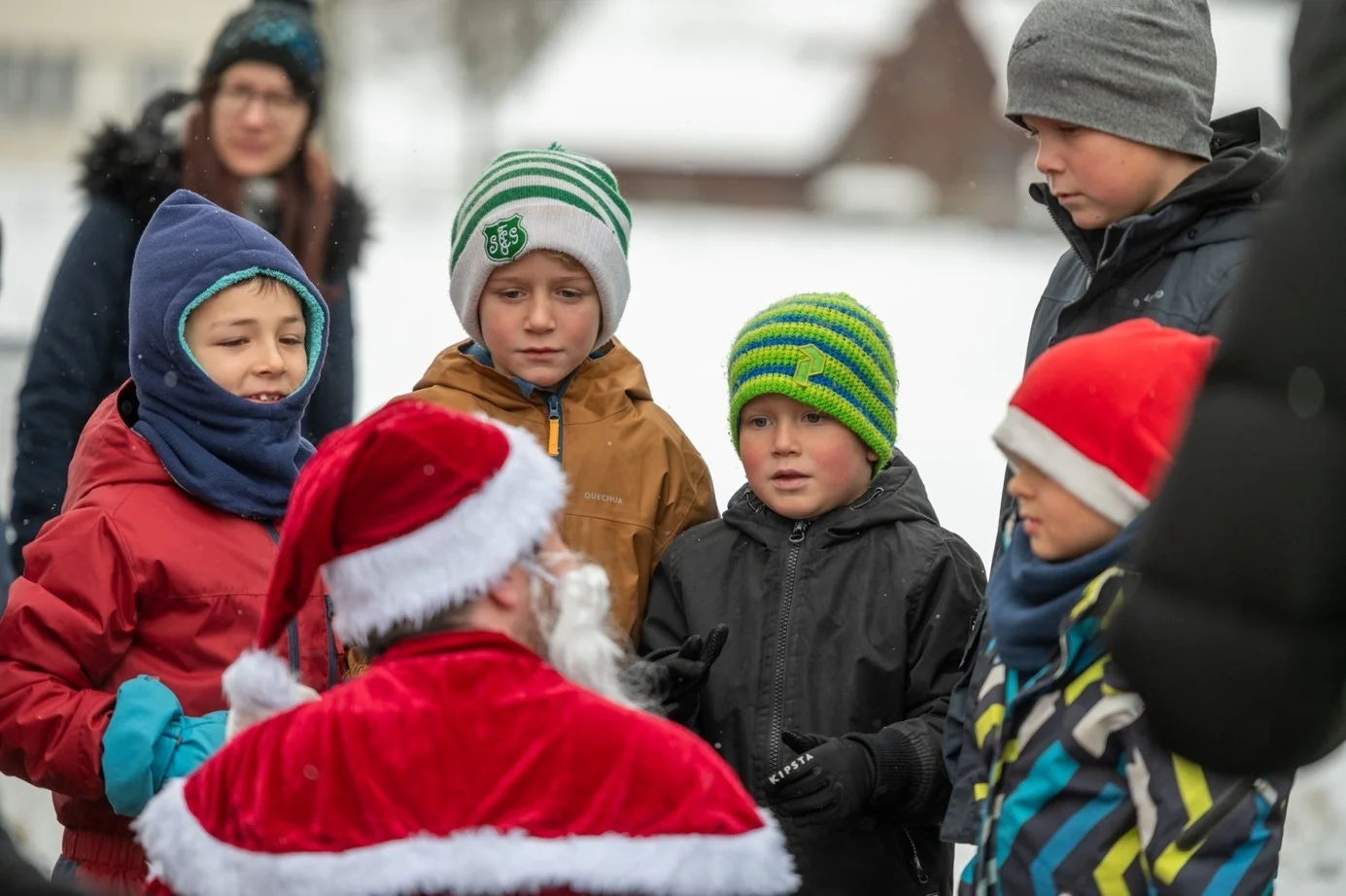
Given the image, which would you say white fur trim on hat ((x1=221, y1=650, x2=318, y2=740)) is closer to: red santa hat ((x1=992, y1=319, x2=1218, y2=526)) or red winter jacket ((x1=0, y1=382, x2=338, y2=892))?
red winter jacket ((x1=0, y1=382, x2=338, y2=892))

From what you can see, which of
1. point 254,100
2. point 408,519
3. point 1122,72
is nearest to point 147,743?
point 408,519

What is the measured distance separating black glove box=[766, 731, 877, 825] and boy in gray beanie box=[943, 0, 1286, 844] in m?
0.27

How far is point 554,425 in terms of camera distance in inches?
148

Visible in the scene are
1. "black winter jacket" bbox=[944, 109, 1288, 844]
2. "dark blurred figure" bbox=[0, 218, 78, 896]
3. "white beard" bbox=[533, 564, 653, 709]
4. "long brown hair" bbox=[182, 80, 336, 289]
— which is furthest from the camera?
"long brown hair" bbox=[182, 80, 336, 289]

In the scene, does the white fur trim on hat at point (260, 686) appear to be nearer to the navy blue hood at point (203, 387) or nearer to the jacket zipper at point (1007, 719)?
the navy blue hood at point (203, 387)

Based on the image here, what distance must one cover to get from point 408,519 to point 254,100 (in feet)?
9.13

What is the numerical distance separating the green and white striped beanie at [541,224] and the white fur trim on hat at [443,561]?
1.42 m

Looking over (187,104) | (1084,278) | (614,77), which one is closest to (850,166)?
(614,77)

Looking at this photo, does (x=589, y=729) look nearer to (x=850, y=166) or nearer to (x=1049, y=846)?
(x=1049, y=846)

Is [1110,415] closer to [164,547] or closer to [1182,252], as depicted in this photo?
[1182,252]

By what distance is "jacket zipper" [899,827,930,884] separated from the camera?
3369 mm

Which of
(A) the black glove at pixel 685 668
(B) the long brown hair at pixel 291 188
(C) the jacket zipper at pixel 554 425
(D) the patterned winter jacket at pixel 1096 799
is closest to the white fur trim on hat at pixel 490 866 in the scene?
(D) the patterned winter jacket at pixel 1096 799

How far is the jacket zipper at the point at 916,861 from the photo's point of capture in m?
3.37

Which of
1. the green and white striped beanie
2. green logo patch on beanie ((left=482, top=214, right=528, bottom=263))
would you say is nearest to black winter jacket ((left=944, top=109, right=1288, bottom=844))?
the green and white striped beanie
